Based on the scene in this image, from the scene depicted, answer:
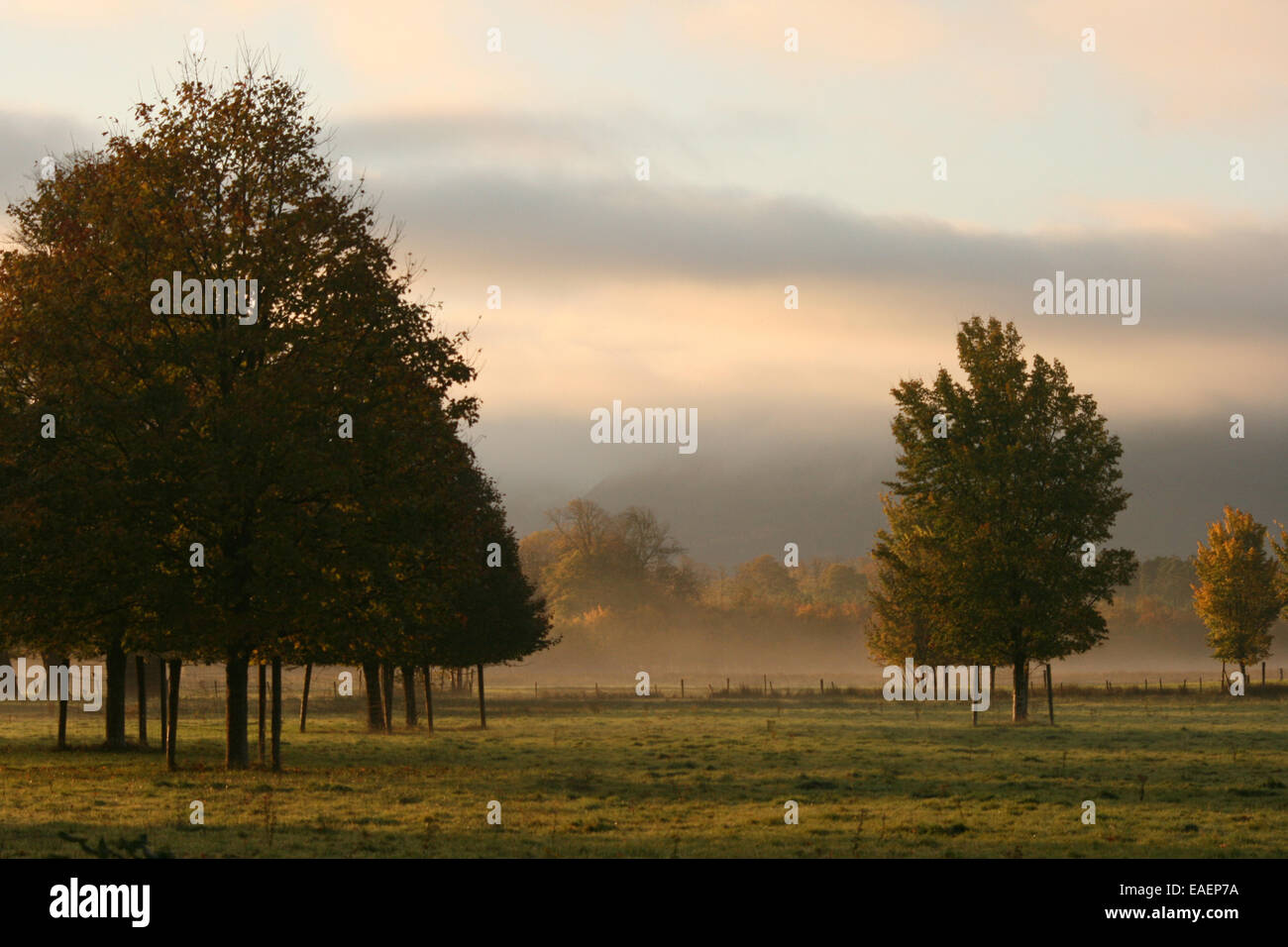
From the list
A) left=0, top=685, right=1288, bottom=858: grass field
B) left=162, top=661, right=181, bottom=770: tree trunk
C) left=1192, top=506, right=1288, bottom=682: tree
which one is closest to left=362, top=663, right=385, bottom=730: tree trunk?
left=0, top=685, right=1288, bottom=858: grass field

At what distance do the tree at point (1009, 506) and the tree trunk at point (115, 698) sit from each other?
1249 inches

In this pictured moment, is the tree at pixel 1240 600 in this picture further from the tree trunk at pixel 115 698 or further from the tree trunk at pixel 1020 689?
the tree trunk at pixel 115 698

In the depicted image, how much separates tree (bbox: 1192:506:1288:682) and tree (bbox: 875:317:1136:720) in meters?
33.6

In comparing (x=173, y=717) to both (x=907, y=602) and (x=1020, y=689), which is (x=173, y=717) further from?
(x=1020, y=689)

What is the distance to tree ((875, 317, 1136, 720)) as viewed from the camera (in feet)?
177

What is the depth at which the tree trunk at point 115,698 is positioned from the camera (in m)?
42.1

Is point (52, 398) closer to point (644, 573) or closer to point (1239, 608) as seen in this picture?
point (1239, 608)

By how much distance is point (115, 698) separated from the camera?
42969 mm

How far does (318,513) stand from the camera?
103 feet

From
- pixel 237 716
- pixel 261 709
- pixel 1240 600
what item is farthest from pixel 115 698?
pixel 1240 600

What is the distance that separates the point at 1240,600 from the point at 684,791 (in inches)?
2703

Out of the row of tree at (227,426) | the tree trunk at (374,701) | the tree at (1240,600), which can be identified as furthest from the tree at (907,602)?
the row of tree at (227,426)

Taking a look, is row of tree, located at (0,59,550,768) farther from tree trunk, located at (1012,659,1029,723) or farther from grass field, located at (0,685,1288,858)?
tree trunk, located at (1012,659,1029,723)
